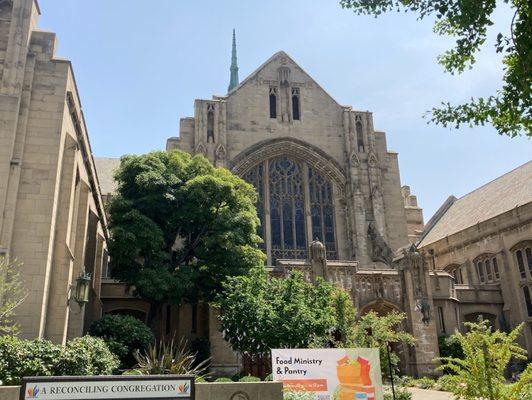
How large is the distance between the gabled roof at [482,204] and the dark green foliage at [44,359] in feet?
91.1

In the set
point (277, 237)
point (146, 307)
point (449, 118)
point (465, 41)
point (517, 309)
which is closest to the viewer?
point (465, 41)

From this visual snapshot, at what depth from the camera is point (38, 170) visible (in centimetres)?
1792

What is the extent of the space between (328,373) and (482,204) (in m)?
31.1

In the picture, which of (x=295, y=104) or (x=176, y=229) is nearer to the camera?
(x=176, y=229)

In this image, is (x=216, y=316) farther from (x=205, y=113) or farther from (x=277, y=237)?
(x=205, y=113)

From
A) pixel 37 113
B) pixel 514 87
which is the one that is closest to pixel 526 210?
pixel 514 87

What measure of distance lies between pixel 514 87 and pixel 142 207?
1756 centimetres

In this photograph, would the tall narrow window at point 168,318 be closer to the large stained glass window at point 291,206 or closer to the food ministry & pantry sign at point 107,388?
the large stained glass window at point 291,206

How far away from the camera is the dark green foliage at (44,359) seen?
13844mm

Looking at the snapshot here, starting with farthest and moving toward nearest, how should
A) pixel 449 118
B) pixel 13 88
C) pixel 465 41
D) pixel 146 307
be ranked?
pixel 146 307, pixel 13 88, pixel 449 118, pixel 465 41

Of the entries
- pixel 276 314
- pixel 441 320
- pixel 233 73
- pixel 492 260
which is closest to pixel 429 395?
pixel 276 314

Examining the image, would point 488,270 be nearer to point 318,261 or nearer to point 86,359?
point 318,261

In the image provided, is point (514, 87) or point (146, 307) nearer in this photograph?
point (514, 87)

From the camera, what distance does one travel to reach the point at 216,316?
2514cm
